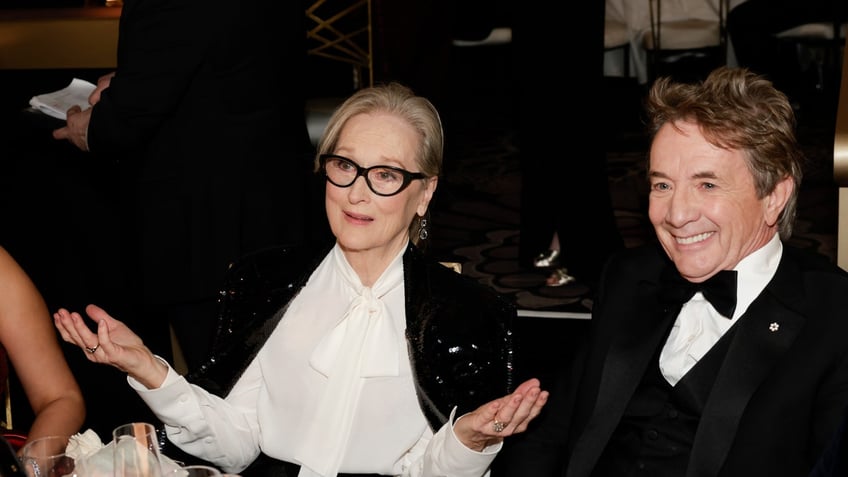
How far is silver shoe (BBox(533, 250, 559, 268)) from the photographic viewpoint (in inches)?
193

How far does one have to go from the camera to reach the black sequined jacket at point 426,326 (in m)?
2.26

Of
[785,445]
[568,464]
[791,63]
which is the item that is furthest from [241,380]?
[791,63]

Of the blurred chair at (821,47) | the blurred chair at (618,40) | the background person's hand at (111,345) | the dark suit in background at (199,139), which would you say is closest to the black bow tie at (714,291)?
the background person's hand at (111,345)

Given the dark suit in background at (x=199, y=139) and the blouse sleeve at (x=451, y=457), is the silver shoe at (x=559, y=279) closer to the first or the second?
the dark suit in background at (x=199, y=139)

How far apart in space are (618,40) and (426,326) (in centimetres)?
577

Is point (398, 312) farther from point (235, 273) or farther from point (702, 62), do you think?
point (702, 62)

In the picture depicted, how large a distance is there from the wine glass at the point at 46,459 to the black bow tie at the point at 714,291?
118 centimetres

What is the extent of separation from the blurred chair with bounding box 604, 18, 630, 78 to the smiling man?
5467mm

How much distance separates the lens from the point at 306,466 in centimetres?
226

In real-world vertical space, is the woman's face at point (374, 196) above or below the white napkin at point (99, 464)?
above

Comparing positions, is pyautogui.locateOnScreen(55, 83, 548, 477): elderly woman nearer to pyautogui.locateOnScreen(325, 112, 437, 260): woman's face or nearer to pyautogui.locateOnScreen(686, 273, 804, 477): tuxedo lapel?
pyautogui.locateOnScreen(325, 112, 437, 260): woman's face

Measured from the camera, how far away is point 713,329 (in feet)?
7.34

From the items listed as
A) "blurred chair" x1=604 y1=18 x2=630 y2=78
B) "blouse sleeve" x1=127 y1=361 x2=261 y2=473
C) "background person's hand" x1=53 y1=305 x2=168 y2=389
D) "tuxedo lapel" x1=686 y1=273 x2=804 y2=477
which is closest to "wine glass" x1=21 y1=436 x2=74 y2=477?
"background person's hand" x1=53 y1=305 x2=168 y2=389

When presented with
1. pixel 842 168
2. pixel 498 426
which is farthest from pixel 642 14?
pixel 498 426
